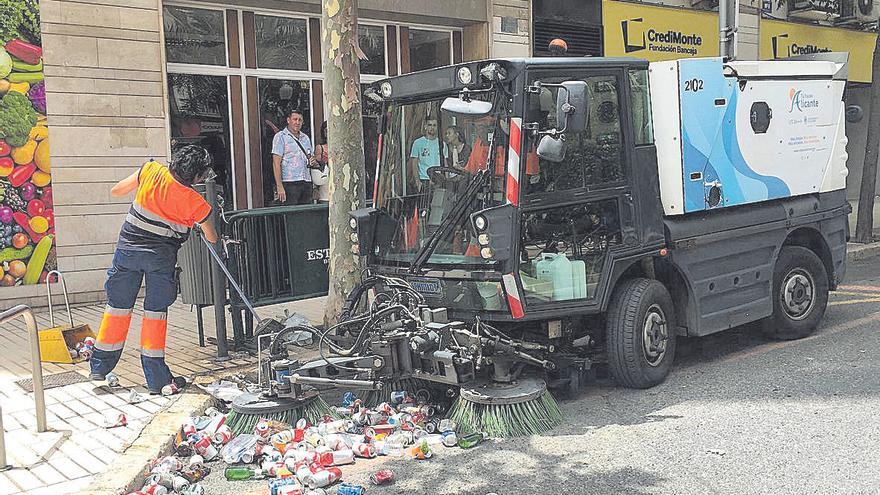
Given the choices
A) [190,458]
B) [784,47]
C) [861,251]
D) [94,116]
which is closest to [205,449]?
[190,458]

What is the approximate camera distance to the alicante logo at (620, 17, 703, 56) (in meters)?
14.5

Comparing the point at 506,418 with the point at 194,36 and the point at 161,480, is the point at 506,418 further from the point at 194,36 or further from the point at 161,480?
the point at 194,36

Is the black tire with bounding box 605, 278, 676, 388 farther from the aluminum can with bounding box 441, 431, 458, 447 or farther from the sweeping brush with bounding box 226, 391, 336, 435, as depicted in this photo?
the sweeping brush with bounding box 226, 391, 336, 435

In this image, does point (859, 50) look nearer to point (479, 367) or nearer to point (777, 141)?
point (777, 141)

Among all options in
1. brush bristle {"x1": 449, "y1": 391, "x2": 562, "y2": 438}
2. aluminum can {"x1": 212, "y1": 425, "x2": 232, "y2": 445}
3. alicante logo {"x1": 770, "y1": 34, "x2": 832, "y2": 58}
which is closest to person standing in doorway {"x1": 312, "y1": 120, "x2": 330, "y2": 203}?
aluminum can {"x1": 212, "y1": 425, "x2": 232, "y2": 445}

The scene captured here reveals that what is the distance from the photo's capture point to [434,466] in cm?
451

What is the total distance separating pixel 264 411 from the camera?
495 cm

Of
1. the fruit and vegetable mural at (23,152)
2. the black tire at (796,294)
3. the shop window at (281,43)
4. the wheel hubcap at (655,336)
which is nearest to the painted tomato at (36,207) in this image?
the fruit and vegetable mural at (23,152)

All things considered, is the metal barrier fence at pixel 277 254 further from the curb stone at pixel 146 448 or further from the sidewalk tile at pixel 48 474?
the sidewalk tile at pixel 48 474

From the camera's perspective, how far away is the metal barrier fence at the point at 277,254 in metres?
6.67

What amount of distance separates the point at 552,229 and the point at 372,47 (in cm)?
751

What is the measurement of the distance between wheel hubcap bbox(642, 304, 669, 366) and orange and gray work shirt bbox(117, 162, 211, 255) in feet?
10.4

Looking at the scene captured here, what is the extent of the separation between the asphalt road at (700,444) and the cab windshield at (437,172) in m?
1.26

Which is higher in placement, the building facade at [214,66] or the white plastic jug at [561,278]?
the building facade at [214,66]
